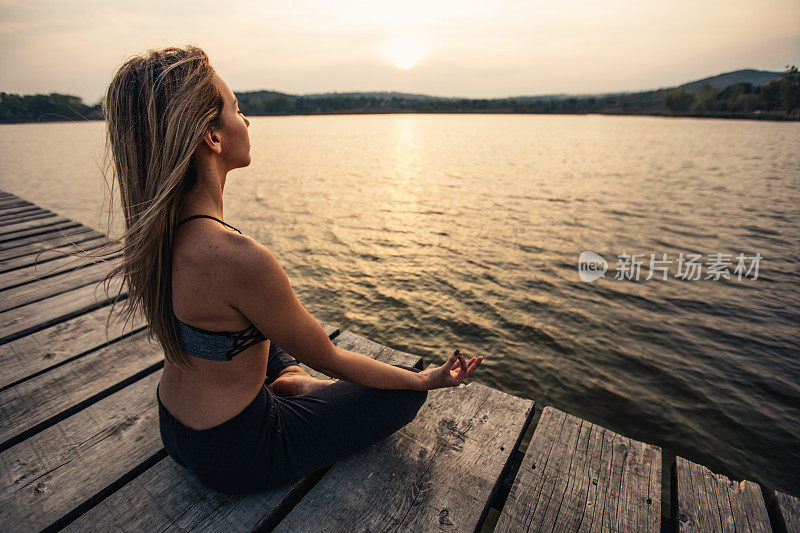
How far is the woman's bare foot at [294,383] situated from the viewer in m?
2.66

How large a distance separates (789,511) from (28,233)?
11.0 meters

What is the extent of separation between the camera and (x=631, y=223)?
547 inches

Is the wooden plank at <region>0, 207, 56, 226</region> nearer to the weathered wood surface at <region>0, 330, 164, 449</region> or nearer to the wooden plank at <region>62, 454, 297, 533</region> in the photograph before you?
the weathered wood surface at <region>0, 330, 164, 449</region>

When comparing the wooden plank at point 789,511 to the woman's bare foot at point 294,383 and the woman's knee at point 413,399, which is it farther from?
the woman's bare foot at point 294,383

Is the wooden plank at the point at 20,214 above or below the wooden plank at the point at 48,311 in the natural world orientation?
above

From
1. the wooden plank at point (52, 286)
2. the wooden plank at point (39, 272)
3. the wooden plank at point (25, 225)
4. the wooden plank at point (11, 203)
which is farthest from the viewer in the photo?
the wooden plank at point (11, 203)

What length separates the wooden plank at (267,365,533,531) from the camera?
210 centimetres

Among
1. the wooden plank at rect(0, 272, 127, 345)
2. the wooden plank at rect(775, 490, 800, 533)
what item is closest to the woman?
the wooden plank at rect(775, 490, 800, 533)

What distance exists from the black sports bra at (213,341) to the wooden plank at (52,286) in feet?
13.9

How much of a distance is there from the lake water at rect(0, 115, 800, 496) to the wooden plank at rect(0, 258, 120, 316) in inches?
72.8

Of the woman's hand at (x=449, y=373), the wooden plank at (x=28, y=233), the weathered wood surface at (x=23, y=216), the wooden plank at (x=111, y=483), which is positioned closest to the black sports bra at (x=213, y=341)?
the wooden plank at (x=111, y=483)

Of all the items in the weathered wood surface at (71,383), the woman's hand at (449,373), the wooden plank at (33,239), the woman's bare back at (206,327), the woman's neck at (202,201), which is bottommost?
the weathered wood surface at (71,383)

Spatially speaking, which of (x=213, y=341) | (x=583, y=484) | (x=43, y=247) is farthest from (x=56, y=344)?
(x=583, y=484)

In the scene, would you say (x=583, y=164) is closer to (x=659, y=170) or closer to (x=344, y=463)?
(x=659, y=170)
